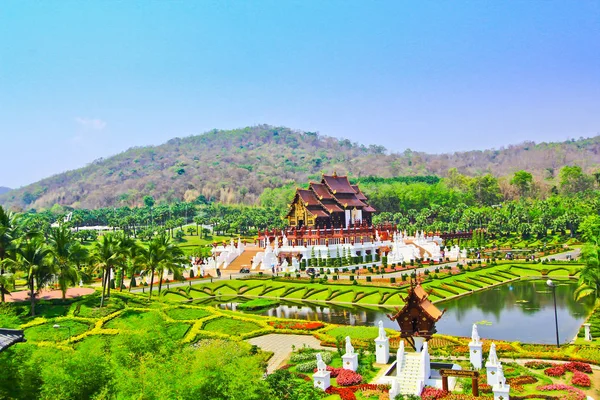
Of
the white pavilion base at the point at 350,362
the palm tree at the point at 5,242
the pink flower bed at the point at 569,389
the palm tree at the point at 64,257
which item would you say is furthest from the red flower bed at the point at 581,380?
the palm tree at the point at 5,242

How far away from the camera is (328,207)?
74938mm

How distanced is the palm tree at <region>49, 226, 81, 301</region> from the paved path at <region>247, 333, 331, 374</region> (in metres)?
12.0

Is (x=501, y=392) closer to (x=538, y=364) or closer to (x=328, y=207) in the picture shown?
(x=538, y=364)

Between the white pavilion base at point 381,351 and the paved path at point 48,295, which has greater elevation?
the paved path at point 48,295

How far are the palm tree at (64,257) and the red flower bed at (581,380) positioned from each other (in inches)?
1082

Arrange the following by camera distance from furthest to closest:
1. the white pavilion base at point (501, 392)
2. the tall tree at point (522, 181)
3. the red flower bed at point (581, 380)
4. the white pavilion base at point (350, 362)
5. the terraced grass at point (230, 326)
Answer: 1. the tall tree at point (522, 181)
2. the terraced grass at point (230, 326)
3. the white pavilion base at point (350, 362)
4. the red flower bed at point (581, 380)
5. the white pavilion base at point (501, 392)

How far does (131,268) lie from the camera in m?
43.5

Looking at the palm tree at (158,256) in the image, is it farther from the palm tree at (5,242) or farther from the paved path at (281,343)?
the paved path at (281,343)

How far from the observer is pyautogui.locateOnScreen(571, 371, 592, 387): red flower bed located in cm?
2078

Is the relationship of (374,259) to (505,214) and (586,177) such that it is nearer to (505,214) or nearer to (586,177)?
(505,214)

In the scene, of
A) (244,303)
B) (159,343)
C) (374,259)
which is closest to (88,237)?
(374,259)

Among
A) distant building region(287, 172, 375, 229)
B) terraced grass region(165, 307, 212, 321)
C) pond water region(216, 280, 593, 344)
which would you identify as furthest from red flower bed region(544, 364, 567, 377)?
distant building region(287, 172, 375, 229)

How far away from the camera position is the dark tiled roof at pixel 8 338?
1270 cm

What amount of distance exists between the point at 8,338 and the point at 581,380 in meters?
19.8
